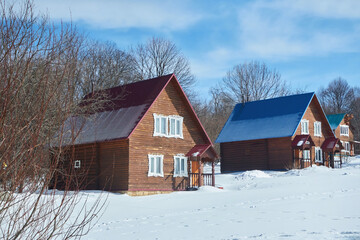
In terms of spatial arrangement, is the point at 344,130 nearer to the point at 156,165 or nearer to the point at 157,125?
the point at 157,125

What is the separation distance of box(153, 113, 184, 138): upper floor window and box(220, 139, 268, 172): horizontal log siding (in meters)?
13.7

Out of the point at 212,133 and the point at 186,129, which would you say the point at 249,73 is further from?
the point at 186,129

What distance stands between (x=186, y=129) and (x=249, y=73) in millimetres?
40539

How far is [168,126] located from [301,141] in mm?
14931

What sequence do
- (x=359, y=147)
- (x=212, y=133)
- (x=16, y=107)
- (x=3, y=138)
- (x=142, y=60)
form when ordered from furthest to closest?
(x=359, y=147), (x=212, y=133), (x=142, y=60), (x=16, y=107), (x=3, y=138)

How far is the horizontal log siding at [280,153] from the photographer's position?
38.6 m

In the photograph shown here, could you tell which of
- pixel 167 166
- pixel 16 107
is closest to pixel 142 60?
pixel 167 166

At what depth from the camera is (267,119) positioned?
137 feet

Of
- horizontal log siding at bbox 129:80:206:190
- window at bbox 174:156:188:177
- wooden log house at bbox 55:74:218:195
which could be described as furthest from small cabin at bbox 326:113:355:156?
window at bbox 174:156:188:177

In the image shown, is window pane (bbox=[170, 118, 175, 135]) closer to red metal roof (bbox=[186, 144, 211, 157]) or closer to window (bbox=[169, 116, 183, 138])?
window (bbox=[169, 116, 183, 138])

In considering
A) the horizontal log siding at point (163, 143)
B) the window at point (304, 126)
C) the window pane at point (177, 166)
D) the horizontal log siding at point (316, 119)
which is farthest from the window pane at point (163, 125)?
the horizontal log siding at point (316, 119)

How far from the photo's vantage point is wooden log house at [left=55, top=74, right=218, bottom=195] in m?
26.0

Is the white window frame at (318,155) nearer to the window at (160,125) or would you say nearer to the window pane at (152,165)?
the window at (160,125)

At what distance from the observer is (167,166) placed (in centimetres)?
2805
